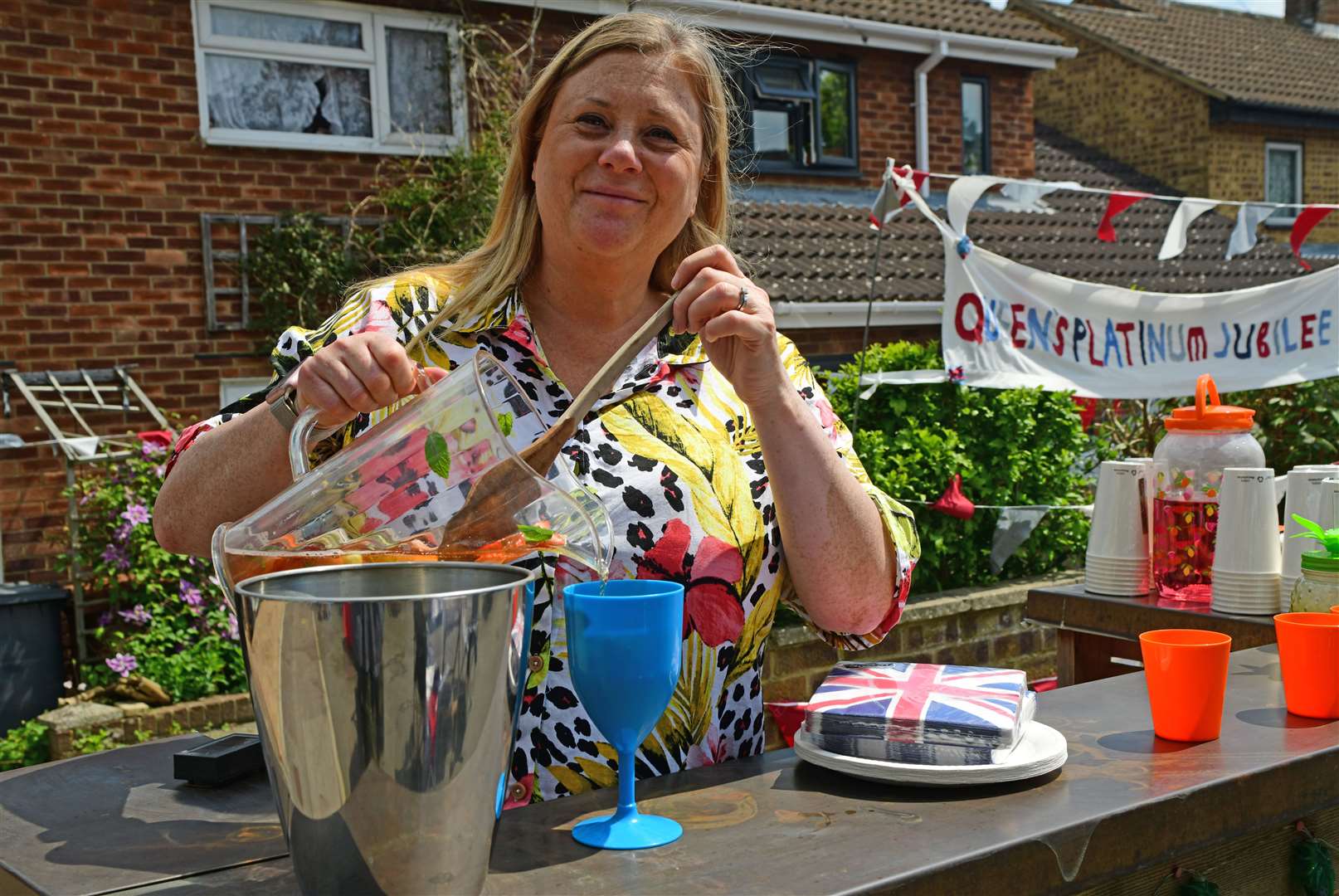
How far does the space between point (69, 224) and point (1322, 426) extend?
23.6ft

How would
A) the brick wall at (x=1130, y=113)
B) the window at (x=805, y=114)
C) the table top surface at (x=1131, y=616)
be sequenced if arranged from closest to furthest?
the table top surface at (x=1131, y=616), the window at (x=805, y=114), the brick wall at (x=1130, y=113)

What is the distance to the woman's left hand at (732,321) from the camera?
1.75m

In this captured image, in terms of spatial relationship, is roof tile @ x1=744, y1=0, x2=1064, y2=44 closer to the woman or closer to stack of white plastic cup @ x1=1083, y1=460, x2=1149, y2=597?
stack of white plastic cup @ x1=1083, y1=460, x2=1149, y2=597

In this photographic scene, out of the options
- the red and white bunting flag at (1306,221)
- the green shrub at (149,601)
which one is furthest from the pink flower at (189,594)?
the red and white bunting flag at (1306,221)

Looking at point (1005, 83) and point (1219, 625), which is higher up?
point (1005, 83)

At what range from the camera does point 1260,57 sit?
19.8m

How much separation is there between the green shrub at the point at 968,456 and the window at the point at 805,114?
549cm

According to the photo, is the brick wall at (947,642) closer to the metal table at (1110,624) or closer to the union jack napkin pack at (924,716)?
the metal table at (1110,624)

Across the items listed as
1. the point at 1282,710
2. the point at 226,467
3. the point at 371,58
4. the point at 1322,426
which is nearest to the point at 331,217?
the point at 371,58

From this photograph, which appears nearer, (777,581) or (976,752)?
(976,752)

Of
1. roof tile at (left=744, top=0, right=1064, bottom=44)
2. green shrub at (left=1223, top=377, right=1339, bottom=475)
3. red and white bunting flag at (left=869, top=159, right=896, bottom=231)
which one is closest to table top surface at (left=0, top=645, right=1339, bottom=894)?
red and white bunting flag at (left=869, top=159, right=896, bottom=231)

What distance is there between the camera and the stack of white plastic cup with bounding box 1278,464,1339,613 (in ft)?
8.46

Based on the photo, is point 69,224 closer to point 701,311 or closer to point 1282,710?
point 701,311

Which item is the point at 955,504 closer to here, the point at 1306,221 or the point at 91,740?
the point at 1306,221
